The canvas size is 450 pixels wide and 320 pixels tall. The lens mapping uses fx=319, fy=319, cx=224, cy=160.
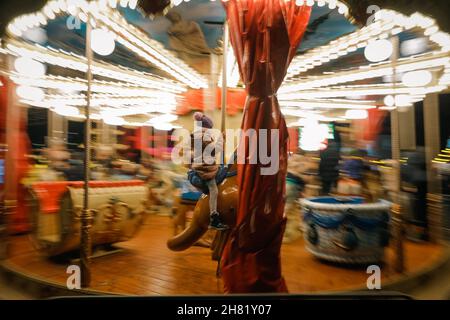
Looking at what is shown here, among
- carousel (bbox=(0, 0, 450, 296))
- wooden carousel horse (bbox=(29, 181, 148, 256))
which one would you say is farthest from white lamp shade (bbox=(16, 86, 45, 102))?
wooden carousel horse (bbox=(29, 181, 148, 256))

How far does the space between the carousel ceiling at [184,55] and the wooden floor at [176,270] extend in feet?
6.31

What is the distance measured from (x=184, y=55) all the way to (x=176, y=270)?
3.11 m

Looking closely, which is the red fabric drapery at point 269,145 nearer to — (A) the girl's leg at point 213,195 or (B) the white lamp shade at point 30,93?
(A) the girl's leg at point 213,195

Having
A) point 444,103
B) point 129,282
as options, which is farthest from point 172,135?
point 444,103

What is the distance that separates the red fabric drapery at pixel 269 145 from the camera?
106 inches

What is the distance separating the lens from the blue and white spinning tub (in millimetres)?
3609

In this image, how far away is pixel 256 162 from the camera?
8.94 feet

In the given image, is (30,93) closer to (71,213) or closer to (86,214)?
(71,213)

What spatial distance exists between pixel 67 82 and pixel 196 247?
3690mm

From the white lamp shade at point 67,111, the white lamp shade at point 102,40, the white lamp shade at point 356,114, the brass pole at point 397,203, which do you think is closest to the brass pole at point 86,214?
the white lamp shade at point 102,40

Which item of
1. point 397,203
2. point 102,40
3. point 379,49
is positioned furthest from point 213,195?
point 379,49

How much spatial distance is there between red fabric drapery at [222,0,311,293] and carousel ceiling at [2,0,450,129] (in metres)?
0.46
